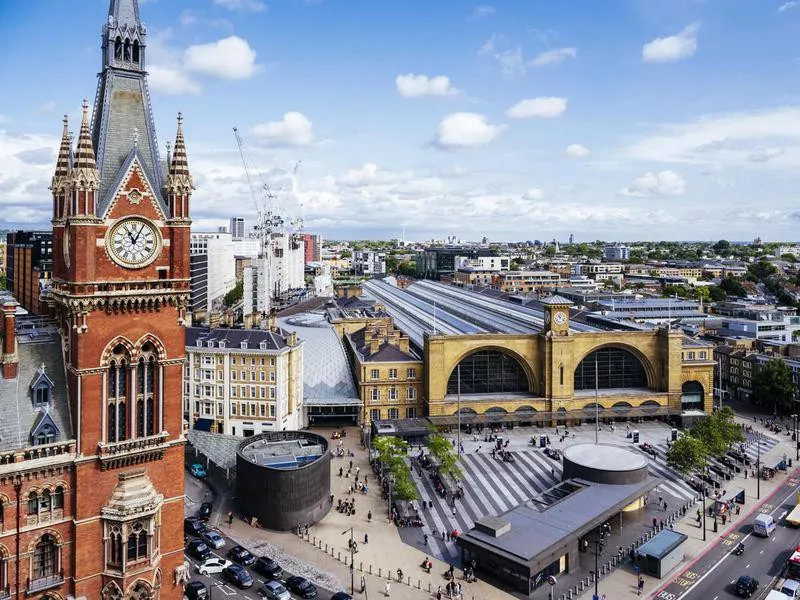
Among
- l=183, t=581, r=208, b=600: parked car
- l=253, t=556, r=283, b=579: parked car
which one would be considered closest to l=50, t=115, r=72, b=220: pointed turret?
l=183, t=581, r=208, b=600: parked car

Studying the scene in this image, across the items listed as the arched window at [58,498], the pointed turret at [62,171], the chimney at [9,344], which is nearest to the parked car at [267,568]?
the arched window at [58,498]

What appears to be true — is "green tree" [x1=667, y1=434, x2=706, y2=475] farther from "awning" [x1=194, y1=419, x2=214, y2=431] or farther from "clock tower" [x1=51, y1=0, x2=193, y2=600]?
"awning" [x1=194, y1=419, x2=214, y2=431]

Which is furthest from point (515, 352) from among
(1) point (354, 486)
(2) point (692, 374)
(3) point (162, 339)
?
(3) point (162, 339)

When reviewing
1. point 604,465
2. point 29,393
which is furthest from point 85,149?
point 604,465

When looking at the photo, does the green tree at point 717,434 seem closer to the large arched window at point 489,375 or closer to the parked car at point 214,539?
the large arched window at point 489,375

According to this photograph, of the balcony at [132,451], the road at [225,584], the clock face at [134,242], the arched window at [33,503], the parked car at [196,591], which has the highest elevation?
the clock face at [134,242]

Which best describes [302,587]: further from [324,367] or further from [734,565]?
[324,367]
